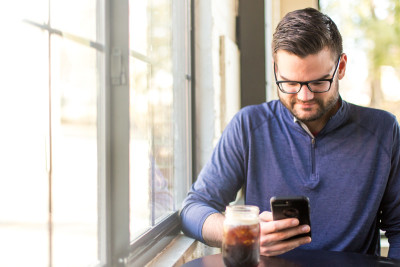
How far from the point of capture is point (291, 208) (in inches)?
42.7

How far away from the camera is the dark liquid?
0.95 m

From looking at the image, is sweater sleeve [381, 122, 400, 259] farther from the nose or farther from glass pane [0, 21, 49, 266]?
glass pane [0, 21, 49, 266]

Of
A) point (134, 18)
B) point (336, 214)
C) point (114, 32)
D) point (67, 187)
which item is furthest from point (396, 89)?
point (67, 187)

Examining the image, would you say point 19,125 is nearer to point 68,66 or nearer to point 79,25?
point 68,66

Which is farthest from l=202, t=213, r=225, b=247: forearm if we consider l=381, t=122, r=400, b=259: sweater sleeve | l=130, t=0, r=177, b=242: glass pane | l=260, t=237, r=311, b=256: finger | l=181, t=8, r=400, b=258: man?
l=381, t=122, r=400, b=259: sweater sleeve

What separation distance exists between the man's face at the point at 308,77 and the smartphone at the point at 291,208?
18.5 inches

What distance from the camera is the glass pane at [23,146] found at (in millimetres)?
955

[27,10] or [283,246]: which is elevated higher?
[27,10]

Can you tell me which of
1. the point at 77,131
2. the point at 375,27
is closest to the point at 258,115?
the point at 77,131

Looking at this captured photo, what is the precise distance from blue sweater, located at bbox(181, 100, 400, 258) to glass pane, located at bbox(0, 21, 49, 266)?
53 centimetres

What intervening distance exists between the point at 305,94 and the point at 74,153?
2.60 ft

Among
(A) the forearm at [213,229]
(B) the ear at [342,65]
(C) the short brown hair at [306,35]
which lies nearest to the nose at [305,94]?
(C) the short brown hair at [306,35]

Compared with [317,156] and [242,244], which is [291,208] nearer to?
[242,244]

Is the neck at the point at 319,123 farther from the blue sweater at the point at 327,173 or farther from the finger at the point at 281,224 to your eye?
the finger at the point at 281,224
